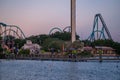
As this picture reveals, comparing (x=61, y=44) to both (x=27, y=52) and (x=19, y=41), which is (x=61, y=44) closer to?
(x=27, y=52)

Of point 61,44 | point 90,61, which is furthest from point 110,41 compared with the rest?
point 90,61

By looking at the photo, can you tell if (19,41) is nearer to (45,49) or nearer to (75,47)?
(45,49)

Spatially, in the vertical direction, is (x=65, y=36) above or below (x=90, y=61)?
above

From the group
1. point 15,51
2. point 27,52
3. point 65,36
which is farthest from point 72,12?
point 65,36

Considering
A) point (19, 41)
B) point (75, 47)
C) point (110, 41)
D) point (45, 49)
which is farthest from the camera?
point (19, 41)

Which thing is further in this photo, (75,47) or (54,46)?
(54,46)

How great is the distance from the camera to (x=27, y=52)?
145m

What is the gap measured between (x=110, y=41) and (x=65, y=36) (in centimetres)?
2330

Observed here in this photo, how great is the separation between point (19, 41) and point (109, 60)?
89.6 m

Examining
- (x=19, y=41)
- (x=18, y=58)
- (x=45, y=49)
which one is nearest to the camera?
(x=18, y=58)

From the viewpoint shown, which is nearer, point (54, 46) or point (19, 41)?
point (54, 46)

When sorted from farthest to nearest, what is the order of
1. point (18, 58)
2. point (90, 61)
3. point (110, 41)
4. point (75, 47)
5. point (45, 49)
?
point (110, 41) < point (45, 49) < point (75, 47) < point (18, 58) < point (90, 61)

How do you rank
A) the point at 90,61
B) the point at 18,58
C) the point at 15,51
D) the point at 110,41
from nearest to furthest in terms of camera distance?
the point at 90,61, the point at 18,58, the point at 15,51, the point at 110,41

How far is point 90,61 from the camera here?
110 meters
